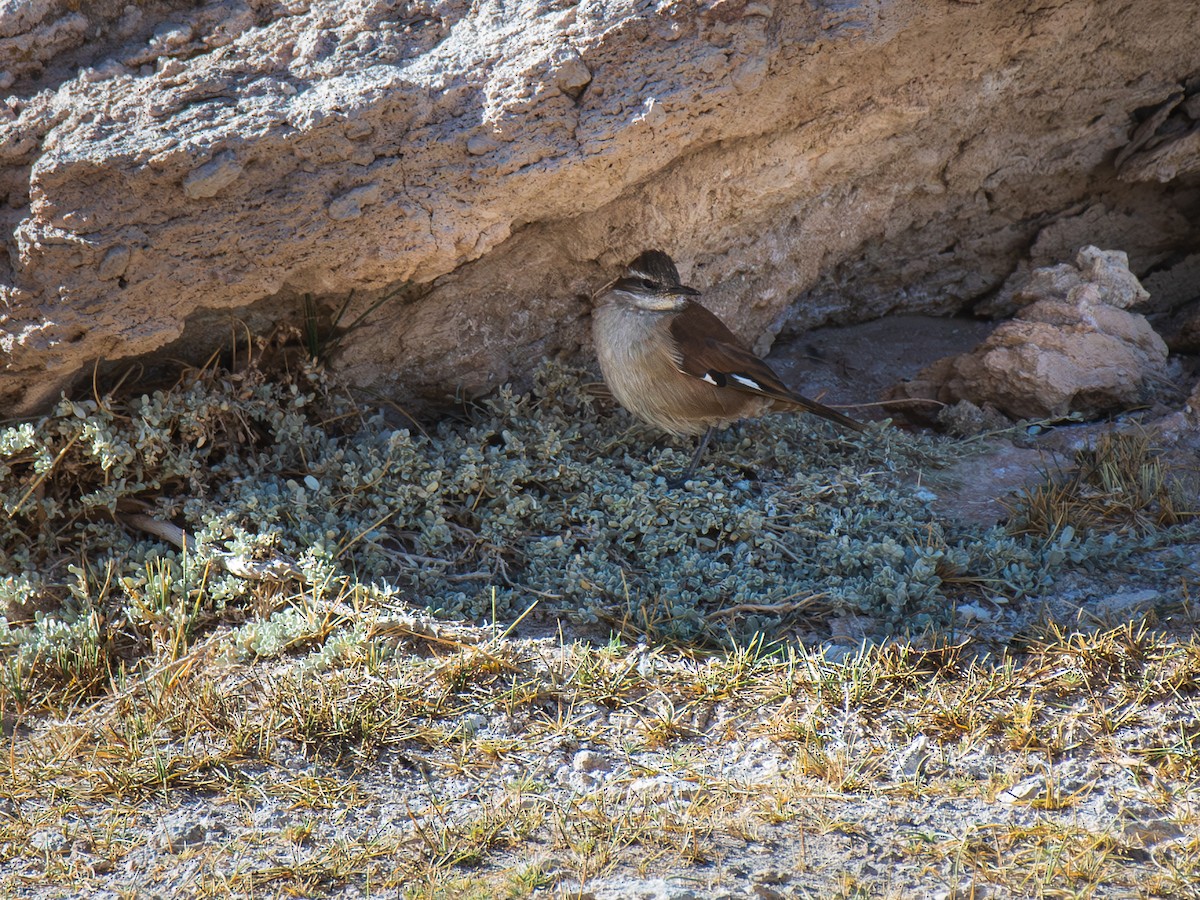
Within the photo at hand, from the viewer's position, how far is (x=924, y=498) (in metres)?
4.64

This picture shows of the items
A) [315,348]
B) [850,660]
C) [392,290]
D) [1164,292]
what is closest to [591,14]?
[392,290]

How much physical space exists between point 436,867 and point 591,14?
3213 millimetres

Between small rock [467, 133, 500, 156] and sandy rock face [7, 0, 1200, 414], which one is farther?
small rock [467, 133, 500, 156]

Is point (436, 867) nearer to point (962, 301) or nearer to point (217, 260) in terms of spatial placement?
point (217, 260)

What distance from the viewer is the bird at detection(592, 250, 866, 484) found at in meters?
4.80

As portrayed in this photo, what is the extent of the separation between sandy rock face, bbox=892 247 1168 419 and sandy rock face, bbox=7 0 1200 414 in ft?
3.42

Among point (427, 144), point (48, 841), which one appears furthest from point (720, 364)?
point (48, 841)

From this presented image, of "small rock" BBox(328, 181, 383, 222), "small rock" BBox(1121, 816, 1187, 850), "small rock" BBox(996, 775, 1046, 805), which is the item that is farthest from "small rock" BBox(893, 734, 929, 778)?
"small rock" BBox(328, 181, 383, 222)

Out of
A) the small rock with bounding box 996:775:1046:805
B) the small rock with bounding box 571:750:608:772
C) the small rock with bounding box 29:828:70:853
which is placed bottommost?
the small rock with bounding box 996:775:1046:805

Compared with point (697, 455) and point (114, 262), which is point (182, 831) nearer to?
point (114, 262)

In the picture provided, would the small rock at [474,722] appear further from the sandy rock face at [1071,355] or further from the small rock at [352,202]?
the sandy rock face at [1071,355]

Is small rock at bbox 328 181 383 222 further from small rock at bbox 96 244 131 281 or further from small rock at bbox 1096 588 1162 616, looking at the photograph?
small rock at bbox 1096 588 1162 616

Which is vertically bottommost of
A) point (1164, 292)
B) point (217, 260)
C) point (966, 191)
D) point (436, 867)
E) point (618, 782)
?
point (1164, 292)

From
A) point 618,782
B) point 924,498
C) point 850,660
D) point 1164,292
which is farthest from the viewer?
point 1164,292
